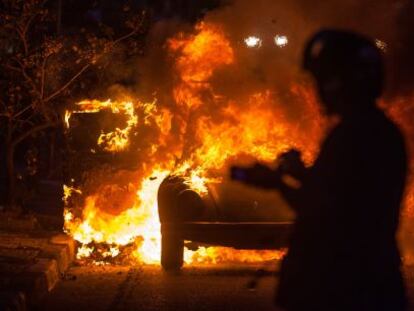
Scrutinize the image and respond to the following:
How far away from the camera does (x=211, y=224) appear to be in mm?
8945

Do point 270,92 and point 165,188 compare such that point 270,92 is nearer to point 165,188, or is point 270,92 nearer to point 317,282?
point 165,188

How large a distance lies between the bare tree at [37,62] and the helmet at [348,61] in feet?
31.9

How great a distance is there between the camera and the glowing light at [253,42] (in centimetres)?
1162

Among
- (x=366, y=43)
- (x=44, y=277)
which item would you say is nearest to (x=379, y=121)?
(x=366, y=43)

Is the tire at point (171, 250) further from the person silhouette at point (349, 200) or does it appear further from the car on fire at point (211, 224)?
the person silhouette at point (349, 200)

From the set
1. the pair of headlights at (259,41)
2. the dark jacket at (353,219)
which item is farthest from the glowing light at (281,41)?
the dark jacket at (353,219)

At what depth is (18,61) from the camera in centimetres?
1252

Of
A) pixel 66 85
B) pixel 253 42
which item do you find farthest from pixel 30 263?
pixel 253 42

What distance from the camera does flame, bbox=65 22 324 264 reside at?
10.4m

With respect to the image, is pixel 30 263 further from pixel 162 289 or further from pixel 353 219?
pixel 353 219

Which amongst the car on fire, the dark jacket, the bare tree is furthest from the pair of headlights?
the dark jacket

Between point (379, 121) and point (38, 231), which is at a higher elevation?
point (379, 121)

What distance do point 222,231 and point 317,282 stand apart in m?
6.00

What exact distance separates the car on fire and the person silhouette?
5.91 meters
